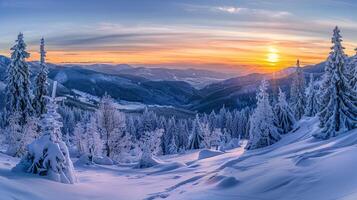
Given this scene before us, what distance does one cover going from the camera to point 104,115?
52.2m

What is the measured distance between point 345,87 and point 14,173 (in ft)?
89.5

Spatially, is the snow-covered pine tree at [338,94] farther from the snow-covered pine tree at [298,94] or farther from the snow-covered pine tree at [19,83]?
the snow-covered pine tree at [298,94]

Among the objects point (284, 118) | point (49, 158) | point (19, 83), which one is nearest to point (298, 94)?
point (284, 118)

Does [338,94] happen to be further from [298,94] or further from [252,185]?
[298,94]

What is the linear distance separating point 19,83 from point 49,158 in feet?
69.5

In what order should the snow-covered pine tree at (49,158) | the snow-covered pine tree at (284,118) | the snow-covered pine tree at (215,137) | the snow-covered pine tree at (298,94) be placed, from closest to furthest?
1. the snow-covered pine tree at (49,158)
2. the snow-covered pine tree at (284,118)
3. the snow-covered pine tree at (298,94)
4. the snow-covered pine tree at (215,137)

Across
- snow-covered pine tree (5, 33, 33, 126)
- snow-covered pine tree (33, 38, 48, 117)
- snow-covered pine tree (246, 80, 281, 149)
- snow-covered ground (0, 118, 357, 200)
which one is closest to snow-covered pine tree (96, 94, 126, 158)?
snow-covered pine tree (33, 38, 48, 117)

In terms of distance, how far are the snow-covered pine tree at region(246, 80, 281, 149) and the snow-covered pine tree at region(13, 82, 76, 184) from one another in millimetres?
26545

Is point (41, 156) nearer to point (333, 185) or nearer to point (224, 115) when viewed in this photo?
point (333, 185)

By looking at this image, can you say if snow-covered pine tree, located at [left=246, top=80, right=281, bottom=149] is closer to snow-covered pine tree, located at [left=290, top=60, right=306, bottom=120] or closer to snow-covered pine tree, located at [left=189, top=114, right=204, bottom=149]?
snow-covered pine tree, located at [left=290, top=60, right=306, bottom=120]

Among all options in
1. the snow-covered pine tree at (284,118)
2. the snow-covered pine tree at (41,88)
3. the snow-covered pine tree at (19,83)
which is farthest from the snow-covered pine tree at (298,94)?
the snow-covered pine tree at (19,83)

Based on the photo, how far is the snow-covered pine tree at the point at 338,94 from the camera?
107 feet

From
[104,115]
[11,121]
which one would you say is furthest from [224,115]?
[11,121]

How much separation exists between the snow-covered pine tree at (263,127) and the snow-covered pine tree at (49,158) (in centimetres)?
2654
